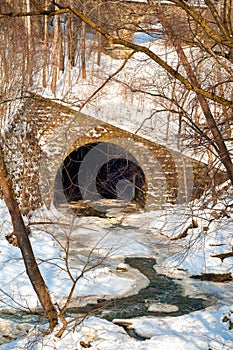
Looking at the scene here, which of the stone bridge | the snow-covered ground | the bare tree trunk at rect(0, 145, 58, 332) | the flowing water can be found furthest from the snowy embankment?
the stone bridge

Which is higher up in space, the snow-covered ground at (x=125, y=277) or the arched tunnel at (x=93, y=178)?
the arched tunnel at (x=93, y=178)

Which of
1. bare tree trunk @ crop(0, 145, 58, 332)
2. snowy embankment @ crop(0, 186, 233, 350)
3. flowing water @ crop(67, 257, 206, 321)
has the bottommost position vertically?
flowing water @ crop(67, 257, 206, 321)

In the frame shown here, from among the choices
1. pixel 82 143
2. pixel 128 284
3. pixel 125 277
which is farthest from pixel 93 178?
pixel 128 284

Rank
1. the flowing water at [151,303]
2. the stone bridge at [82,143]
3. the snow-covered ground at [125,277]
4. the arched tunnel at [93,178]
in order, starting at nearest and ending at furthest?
the snow-covered ground at [125,277] → the flowing water at [151,303] → the stone bridge at [82,143] → the arched tunnel at [93,178]

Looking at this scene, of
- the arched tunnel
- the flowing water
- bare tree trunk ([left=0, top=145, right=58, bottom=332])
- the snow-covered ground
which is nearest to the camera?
the snow-covered ground

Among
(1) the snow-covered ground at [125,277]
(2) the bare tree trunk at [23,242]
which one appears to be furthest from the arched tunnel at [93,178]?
(2) the bare tree trunk at [23,242]

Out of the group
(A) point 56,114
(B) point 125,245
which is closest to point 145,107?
(A) point 56,114

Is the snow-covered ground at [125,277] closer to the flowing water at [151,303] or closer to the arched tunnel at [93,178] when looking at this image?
the flowing water at [151,303]

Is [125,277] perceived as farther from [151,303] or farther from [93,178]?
[93,178]

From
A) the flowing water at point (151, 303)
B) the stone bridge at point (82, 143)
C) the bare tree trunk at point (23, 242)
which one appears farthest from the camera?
the stone bridge at point (82, 143)

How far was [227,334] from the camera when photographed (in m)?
5.68

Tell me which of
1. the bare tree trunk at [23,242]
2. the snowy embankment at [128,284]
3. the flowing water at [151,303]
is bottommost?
the flowing water at [151,303]

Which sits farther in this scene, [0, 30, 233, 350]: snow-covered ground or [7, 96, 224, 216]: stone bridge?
[7, 96, 224, 216]: stone bridge

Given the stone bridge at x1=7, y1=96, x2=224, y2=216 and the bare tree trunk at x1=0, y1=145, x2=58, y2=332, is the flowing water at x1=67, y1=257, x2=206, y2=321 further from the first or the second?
the stone bridge at x1=7, y1=96, x2=224, y2=216
